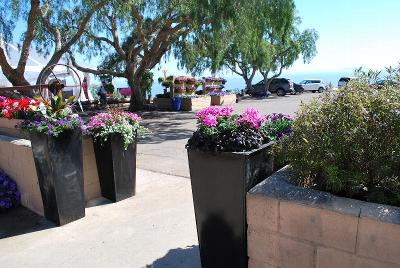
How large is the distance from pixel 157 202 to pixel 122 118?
1113mm

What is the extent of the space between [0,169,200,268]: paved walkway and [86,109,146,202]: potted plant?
0.70 feet

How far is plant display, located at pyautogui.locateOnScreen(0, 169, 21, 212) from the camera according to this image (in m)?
4.23

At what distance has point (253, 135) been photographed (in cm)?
244

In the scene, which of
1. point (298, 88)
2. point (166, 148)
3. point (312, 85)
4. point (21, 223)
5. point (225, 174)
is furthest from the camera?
point (312, 85)

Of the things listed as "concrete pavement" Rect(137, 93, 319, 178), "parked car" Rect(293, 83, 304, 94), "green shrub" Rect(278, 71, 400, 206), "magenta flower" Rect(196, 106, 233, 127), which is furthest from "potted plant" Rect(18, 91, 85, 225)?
"parked car" Rect(293, 83, 304, 94)

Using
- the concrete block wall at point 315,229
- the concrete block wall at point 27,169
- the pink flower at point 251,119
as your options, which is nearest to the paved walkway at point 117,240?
the concrete block wall at point 27,169

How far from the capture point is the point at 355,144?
2.06m

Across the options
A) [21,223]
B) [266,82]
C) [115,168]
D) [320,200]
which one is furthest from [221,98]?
[320,200]

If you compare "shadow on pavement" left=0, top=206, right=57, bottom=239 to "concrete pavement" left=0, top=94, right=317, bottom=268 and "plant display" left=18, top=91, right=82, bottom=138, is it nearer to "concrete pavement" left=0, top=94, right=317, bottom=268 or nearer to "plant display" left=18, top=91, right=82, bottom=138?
"concrete pavement" left=0, top=94, right=317, bottom=268

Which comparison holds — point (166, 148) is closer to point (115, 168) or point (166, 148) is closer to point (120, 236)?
point (115, 168)

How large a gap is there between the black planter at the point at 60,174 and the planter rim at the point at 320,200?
2.26 m

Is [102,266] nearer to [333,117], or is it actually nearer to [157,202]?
[157,202]

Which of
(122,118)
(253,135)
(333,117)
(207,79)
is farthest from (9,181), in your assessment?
(207,79)

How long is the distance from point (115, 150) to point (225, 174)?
2.31m
